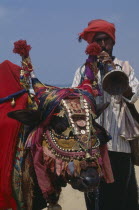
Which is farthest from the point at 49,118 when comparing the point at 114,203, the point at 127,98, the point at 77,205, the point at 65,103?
the point at 77,205

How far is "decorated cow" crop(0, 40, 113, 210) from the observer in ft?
13.0

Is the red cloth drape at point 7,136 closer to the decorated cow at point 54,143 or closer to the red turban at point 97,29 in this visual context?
the decorated cow at point 54,143

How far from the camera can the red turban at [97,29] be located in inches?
207

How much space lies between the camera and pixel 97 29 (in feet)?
17.3

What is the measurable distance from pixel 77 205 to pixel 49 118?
4129 mm

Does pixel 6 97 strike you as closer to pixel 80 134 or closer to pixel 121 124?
pixel 80 134

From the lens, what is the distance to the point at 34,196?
4.53 meters

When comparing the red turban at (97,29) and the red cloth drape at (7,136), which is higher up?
the red turban at (97,29)

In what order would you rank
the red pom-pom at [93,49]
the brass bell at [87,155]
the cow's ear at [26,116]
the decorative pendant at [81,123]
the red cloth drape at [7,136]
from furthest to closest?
the red pom-pom at [93,49] < the red cloth drape at [7,136] < the cow's ear at [26,116] < the decorative pendant at [81,123] < the brass bell at [87,155]

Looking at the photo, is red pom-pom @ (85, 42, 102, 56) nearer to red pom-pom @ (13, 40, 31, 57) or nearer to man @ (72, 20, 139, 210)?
man @ (72, 20, 139, 210)

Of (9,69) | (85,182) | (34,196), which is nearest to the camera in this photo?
(85,182)

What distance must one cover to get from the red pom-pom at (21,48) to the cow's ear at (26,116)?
619mm

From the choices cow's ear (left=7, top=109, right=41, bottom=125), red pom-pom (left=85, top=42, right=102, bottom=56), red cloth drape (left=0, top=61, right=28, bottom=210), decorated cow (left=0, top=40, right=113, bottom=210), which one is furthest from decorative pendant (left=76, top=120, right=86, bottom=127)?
red pom-pom (left=85, top=42, right=102, bottom=56)

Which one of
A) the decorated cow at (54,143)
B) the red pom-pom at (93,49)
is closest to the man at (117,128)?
the red pom-pom at (93,49)
